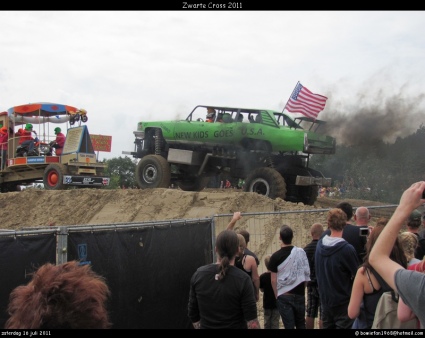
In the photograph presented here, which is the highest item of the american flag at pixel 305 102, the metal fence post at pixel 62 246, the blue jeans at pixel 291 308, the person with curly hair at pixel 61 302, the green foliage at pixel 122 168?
the american flag at pixel 305 102

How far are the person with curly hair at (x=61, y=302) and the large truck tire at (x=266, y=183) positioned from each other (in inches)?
515

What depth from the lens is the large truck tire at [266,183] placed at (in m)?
15.2

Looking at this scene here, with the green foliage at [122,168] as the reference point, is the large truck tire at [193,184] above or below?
above

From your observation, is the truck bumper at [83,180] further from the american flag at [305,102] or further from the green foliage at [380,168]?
the green foliage at [380,168]

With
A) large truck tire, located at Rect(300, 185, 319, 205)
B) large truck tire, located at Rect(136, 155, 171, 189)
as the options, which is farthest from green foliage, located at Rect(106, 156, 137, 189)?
large truck tire, located at Rect(300, 185, 319, 205)

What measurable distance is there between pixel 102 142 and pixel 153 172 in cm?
556

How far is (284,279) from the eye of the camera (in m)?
6.08

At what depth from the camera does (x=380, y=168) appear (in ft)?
76.5

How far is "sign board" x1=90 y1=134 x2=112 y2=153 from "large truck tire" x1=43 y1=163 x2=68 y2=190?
2.79m

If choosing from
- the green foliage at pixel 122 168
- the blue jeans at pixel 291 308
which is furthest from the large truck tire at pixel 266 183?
the green foliage at pixel 122 168

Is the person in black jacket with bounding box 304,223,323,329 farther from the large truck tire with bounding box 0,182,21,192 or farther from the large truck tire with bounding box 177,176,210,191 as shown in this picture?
the large truck tire with bounding box 0,182,21,192

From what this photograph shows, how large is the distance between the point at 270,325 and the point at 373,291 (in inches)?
98.2

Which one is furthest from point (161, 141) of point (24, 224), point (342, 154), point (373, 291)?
point (373, 291)

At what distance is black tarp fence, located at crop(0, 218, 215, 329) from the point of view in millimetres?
4703
